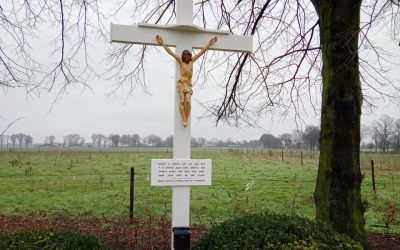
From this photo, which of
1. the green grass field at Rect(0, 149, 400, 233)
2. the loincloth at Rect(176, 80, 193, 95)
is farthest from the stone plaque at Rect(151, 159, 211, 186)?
the green grass field at Rect(0, 149, 400, 233)

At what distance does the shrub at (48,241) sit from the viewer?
11.9ft

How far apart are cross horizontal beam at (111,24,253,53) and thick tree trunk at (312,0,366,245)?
1.16m

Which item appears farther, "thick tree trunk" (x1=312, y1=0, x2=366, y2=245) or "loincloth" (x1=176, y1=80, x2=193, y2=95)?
"thick tree trunk" (x1=312, y1=0, x2=366, y2=245)

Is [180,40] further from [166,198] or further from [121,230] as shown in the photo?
[166,198]

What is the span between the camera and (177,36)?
17.1 ft

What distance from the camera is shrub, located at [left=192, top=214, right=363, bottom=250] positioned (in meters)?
3.37

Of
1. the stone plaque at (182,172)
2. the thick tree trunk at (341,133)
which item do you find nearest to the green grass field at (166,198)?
the thick tree trunk at (341,133)

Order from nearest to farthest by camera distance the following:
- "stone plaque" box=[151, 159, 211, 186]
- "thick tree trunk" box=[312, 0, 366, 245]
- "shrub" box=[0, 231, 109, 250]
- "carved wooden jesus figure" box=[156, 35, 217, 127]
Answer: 1. "shrub" box=[0, 231, 109, 250]
2. "stone plaque" box=[151, 159, 211, 186]
3. "carved wooden jesus figure" box=[156, 35, 217, 127]
4. "thick tree trunk" box=[312, 0, 366, 245]

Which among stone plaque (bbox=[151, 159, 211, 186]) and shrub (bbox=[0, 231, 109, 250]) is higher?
stone plaque (bbox=[151, 159, 211, 186])

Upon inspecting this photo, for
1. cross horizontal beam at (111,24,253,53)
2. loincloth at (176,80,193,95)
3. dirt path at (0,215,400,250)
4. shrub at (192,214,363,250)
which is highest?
cross horizontal beam at (111,24,253,53)

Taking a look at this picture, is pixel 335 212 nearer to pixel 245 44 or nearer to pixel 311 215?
pixel 245 44

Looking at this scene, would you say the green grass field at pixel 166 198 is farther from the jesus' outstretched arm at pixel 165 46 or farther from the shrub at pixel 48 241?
the shrub at pixel 48 241

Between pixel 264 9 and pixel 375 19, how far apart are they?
Result: 12.5 feet

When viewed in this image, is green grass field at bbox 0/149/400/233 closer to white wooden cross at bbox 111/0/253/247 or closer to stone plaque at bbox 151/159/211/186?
white wooden cross at bbox 111/0/253/247
